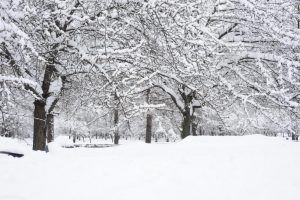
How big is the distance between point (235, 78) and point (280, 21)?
12.7ft

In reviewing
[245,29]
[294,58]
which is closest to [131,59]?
[245,29]

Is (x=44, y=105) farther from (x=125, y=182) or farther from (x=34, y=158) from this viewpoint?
(x=125, y=182)

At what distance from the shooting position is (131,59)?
9.08 meters

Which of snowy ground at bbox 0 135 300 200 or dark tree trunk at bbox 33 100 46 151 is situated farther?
dark tree trunk at bbox 33 100 46 151

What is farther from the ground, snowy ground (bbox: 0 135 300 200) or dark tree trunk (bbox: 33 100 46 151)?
dark tree trunk (bbox: 33 100 46 151)

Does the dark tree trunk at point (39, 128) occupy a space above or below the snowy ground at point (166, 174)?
above

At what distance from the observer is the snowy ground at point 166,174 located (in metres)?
3.69

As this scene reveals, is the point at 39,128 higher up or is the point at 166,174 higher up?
the point at 39,128

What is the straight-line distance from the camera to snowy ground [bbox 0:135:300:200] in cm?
369

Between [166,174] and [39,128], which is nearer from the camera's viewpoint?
[166,174]

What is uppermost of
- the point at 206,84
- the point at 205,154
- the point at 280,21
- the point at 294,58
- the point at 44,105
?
the point at 280,21

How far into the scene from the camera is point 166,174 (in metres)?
4.28

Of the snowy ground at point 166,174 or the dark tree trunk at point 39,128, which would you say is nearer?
the snowy ground at point 166,174

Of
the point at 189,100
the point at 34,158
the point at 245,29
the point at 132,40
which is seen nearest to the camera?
the point at 34,158
